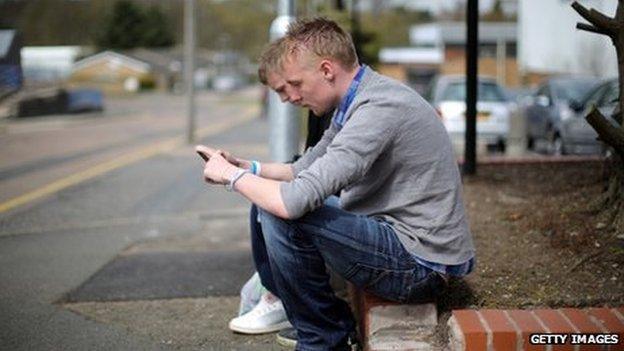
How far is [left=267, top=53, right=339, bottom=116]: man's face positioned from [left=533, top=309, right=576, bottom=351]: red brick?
1114mm

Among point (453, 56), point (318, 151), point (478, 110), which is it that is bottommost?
point (453, 56)

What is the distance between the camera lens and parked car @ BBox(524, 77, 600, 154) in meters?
13.1

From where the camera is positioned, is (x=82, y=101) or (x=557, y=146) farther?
(x=82, y=101)

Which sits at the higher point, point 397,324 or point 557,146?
point 397,324

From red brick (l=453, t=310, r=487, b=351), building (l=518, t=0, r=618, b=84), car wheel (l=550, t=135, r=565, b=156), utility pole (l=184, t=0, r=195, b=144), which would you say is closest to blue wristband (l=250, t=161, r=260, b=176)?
red brick (l=453, t=310, r=487, b=351)

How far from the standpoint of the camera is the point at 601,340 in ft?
9.13

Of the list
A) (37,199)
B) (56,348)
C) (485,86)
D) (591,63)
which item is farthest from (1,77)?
(591,63)

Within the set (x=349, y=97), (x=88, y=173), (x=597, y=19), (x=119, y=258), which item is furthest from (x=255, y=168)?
(x=88, y=173)

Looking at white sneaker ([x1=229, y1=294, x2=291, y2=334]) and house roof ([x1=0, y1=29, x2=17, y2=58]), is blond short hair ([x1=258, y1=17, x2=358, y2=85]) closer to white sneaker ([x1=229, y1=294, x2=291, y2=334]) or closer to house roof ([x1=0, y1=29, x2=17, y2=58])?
white sneaker ([x1=229, y1=294, x2=291, y2=334])

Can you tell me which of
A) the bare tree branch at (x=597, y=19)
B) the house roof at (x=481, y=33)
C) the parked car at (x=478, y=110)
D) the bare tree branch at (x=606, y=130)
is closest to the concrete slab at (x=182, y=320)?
the bare tree branch at (x=606, y=130)

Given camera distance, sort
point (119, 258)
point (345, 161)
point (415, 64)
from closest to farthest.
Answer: point (345, 161) → point (119, 258) → point (415, 64)

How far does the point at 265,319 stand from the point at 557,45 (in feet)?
128

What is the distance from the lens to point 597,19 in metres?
4.04

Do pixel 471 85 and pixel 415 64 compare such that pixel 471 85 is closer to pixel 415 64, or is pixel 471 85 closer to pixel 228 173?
pixel 228 173
